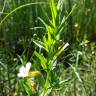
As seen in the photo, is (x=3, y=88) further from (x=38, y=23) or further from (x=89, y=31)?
(x=89, y=31)

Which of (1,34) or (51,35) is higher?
(51,35)

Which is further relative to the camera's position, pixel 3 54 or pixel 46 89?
pixel 3 54

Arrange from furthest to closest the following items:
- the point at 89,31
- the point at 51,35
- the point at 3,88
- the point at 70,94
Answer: the point at 89,31, the point at 70,94, the point at 3,88, the point at 51,35

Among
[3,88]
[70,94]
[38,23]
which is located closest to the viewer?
[3,88]

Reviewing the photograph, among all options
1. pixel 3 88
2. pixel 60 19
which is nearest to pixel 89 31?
pixel 3 88

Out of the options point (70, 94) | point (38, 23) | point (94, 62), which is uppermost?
point (38, 23)

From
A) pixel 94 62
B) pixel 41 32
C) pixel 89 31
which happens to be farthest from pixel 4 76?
pixel 89 31
